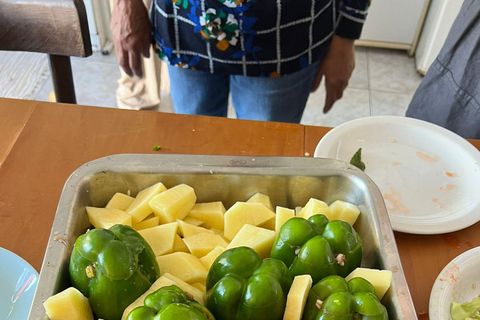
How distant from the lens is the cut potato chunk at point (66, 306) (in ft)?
1.67

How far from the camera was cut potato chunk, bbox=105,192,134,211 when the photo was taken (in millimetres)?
684

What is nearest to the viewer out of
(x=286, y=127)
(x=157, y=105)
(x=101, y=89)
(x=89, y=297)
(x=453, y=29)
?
(x=89, y=297)

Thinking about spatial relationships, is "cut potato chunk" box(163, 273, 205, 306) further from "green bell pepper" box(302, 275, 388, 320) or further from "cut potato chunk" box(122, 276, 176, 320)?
"green bell pepper" box(302, 275, 388, 320)

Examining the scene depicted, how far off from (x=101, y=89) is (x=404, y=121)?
155cm

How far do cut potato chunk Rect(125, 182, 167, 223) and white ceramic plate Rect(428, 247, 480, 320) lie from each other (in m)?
0.41

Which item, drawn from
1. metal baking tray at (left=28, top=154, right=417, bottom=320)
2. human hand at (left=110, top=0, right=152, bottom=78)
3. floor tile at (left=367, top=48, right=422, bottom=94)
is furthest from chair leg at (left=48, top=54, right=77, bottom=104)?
floor tile at (left=367, top=48, right=422, bottom=94)

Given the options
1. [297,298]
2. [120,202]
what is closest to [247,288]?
[297,298]

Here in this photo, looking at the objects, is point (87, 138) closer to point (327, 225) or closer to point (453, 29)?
point (327, 225)

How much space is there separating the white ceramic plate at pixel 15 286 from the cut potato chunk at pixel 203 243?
22 centimetres

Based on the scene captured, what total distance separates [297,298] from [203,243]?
18 cm

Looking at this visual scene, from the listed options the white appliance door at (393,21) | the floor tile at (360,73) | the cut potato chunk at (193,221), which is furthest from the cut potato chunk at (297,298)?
the white appliance door at (393,21)

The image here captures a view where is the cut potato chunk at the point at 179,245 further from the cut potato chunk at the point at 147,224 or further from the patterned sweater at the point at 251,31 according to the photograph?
the patterned sweater at the point at 251,31

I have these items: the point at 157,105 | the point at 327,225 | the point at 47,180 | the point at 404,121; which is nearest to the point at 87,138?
the point at 47,180

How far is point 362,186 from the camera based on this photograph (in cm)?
68
